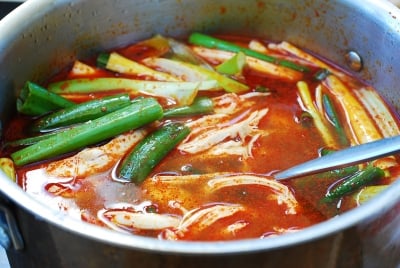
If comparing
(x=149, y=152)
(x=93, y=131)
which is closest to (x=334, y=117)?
(x=149, y=152)

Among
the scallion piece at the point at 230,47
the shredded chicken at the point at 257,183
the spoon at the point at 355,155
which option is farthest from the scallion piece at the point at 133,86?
the spoon at the point at 355,155

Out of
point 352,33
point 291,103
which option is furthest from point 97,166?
point 352,33

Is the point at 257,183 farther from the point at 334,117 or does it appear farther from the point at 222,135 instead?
the point at 334,117

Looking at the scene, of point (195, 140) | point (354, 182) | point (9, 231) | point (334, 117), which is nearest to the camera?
point (9, 231)

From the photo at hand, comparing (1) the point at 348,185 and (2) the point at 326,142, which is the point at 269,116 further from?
(1) the point at 348,185

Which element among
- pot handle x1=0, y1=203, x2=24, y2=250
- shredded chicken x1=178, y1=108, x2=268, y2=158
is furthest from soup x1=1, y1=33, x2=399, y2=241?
pot handle x1=0, y1=203, x2=24, y2=250

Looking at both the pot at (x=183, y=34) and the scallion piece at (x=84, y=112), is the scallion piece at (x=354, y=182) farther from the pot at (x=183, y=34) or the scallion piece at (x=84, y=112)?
the scallion piece at (x=84, y=112)

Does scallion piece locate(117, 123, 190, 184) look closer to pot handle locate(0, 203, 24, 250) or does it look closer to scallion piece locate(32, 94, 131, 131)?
scallion piece locate(32, 94, 131, 131)
